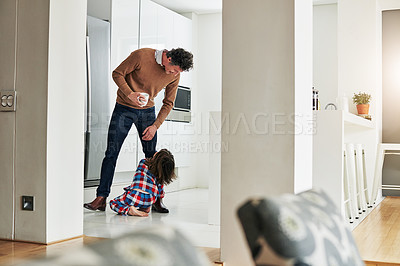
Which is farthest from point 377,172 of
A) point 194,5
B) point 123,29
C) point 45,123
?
point 45,123

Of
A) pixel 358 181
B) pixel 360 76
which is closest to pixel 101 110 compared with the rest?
pixel 358 181

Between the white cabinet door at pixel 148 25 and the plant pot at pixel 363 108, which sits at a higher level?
the white cabinet door at pixel 148 25

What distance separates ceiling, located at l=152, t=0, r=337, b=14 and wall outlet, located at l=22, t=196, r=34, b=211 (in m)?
4.58

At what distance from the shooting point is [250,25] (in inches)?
112

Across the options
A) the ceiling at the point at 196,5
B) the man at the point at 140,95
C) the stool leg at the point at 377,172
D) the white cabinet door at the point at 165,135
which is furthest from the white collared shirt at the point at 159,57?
the stool leg at the point at 377,172

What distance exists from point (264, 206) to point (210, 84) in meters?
7.23

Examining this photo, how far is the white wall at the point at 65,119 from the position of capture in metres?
3.39

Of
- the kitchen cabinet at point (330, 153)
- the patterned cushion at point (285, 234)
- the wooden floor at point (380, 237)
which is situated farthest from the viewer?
the kitchen cabinet at point (330, 153)

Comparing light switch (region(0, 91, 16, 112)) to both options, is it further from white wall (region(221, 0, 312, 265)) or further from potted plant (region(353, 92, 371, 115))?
potted plant (region(353, 92, 371, 115))

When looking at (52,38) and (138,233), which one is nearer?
(138,233)

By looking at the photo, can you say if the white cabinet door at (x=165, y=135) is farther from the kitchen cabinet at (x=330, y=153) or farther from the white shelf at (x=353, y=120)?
the kitchen cabinet at (x=330, y=153)

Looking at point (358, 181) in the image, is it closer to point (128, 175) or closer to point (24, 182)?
point (128, 175)

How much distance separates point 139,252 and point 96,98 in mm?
4716

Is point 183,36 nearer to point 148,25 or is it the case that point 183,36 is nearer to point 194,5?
point 194,5
